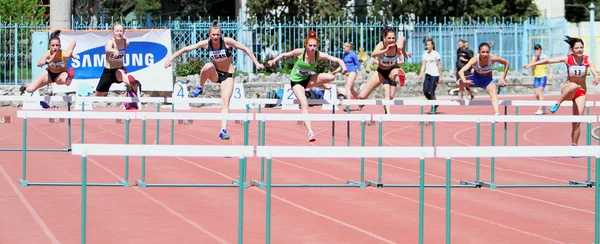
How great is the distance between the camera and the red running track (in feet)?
26.2

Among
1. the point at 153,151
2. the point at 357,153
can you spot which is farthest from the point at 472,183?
the point at 153,151

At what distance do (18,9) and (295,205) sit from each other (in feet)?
116

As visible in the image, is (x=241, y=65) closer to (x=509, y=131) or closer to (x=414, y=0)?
(x=509, y=131)

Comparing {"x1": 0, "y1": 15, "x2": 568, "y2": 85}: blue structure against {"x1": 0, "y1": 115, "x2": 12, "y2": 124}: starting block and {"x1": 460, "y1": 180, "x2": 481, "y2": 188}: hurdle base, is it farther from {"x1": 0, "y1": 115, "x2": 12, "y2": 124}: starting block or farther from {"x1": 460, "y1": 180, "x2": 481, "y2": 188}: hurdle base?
{"x1": 460, "y1": 180, "x2": 481, "y2": 188}: hurdle base

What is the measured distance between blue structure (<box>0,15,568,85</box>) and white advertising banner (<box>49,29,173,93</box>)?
2.99 feet

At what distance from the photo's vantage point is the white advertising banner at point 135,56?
24.6 metres

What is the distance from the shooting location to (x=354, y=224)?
8531 millimetres

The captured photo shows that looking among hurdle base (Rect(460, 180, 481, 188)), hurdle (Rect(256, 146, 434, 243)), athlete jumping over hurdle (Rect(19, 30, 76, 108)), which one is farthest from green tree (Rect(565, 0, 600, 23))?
hurdle (Rect(256, 146, 434, 243))

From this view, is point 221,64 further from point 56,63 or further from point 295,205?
point 295,205

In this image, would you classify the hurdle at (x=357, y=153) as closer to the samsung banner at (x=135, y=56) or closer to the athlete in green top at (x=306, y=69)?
the athlete in green top at (x=306, y=69)

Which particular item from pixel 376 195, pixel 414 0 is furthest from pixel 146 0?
pixel 376 195

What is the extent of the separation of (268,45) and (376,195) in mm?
19066

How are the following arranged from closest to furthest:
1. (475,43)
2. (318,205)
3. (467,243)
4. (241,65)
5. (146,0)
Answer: (467,243) → (318,205) → (241,65) → (475,43) → (146,0)

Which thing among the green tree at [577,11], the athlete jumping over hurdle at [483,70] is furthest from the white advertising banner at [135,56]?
the green tree at [577,11]
